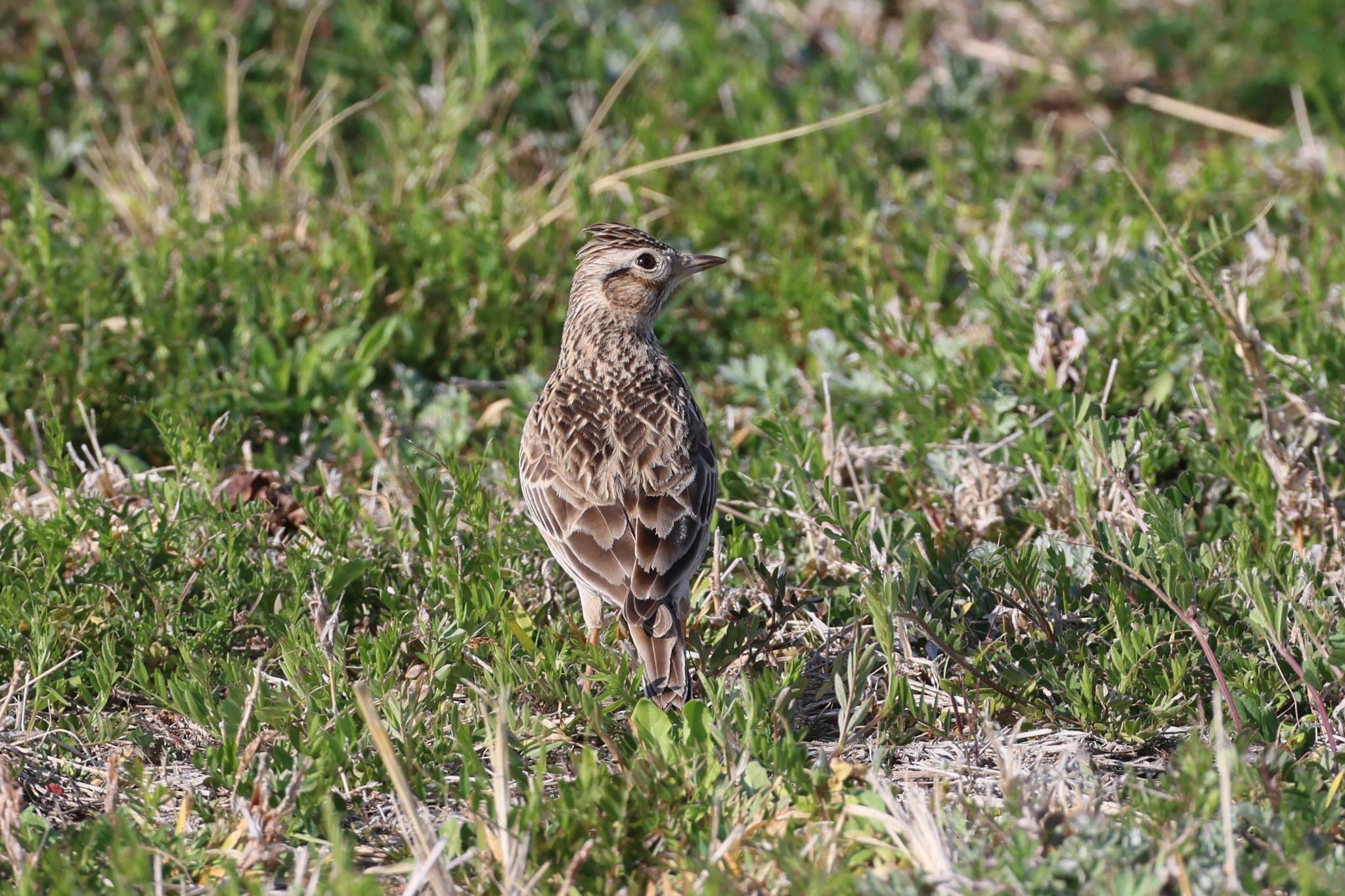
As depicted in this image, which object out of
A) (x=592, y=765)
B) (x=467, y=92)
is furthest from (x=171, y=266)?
(x=592, y=765)

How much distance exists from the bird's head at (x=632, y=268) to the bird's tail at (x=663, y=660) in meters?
1.71

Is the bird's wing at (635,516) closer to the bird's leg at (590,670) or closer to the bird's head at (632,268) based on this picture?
the bird's leg at (590,670)

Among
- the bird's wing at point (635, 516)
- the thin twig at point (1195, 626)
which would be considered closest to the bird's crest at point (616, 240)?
the bird's wing at point (635, 516)

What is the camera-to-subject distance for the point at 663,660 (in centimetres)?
445

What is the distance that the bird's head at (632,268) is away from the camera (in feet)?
19.2

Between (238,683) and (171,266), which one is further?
(171,266)

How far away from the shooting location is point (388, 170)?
7.95m

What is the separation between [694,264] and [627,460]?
3.89 ft

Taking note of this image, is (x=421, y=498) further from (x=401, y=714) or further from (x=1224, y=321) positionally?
(x=1224, y=321)

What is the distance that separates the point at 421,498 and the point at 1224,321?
283 cm

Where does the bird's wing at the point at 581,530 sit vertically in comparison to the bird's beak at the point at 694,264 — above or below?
below

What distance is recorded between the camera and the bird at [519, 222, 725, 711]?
4562mm

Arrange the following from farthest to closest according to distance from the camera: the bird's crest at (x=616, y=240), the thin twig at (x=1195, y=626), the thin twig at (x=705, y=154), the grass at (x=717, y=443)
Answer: the thin twig at (x=705, y=154)
the bird's crest at (x=616, y=240)
the thin twig at (x=1195, y=626)
the grass at (x=717, y=443)

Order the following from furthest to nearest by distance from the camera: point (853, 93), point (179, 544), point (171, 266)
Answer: point (853, 93) → point (171, 266) → point (179, 544)
